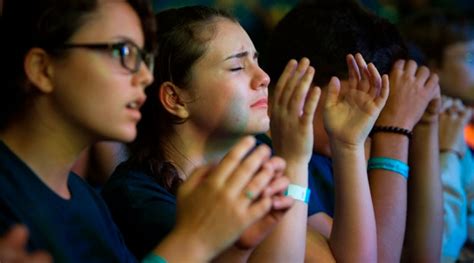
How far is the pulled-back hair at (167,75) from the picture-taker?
1.41 meters

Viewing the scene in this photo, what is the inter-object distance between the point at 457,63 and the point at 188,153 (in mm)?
1382

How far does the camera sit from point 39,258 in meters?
0.82

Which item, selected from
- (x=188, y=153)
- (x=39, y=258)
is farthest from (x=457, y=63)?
(x=39, y=258)

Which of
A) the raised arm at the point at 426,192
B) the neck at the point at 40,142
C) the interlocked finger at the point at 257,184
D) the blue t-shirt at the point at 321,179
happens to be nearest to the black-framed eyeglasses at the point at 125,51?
the neck at the point at 40,142

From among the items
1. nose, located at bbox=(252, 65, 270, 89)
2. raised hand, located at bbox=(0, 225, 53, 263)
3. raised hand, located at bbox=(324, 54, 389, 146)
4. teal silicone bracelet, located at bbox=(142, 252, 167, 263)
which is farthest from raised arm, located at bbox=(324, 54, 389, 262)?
raised hand, located at bbox=(0, 225, 53, 263)

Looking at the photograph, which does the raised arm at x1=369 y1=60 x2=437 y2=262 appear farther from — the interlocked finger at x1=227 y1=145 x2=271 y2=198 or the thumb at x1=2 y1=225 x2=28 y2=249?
the thumb at x1=2 y1=225 x2=28 y2=249

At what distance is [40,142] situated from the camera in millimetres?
990

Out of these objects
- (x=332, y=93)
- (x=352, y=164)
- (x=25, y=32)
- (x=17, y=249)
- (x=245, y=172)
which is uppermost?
(x=25, y=32)

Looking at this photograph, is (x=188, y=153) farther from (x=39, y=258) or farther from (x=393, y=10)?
(x=393, y=10)

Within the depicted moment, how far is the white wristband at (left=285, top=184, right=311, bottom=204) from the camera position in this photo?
124cm

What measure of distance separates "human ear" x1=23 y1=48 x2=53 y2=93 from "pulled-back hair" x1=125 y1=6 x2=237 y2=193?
0.44 metres

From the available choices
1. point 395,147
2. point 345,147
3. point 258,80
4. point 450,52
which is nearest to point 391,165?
point 395,147

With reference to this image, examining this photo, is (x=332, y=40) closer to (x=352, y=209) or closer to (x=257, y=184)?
(x=352, y=209)

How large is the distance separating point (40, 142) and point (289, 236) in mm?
456
